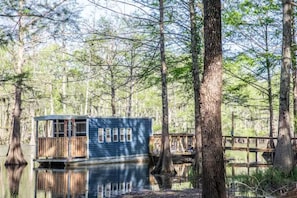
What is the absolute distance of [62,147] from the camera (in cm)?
2355

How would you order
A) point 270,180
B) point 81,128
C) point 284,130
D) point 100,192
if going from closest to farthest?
point 270,180, point 284,130, point 100,192, point 81,128

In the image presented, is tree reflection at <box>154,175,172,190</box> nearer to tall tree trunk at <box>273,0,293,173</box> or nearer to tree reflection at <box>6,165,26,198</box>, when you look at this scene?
tall tree trunk at <box>273,0,293,173</box>

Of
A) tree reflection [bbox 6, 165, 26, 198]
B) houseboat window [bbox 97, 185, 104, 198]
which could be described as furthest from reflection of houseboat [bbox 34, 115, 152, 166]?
houseboat window [bbox 97, 185, 104, 198]

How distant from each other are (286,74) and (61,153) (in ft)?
48.7

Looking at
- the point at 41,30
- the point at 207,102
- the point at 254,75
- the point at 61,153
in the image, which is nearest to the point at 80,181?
the point at 61,153

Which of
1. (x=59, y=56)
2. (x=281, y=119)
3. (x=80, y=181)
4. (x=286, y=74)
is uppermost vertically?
(x=59, y=56)

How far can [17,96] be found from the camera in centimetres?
2431

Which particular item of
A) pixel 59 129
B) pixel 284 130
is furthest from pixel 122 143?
pixel 284 130

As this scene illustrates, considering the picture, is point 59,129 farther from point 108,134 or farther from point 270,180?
point 270,180

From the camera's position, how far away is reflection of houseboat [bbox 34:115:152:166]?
23.6 metres

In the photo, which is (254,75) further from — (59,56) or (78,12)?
(59,56)

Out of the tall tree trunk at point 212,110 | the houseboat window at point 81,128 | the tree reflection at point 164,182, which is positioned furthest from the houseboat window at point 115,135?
the tall tree trunk at point 212,110

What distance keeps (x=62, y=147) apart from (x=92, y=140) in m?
1.96

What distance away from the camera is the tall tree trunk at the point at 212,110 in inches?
248
